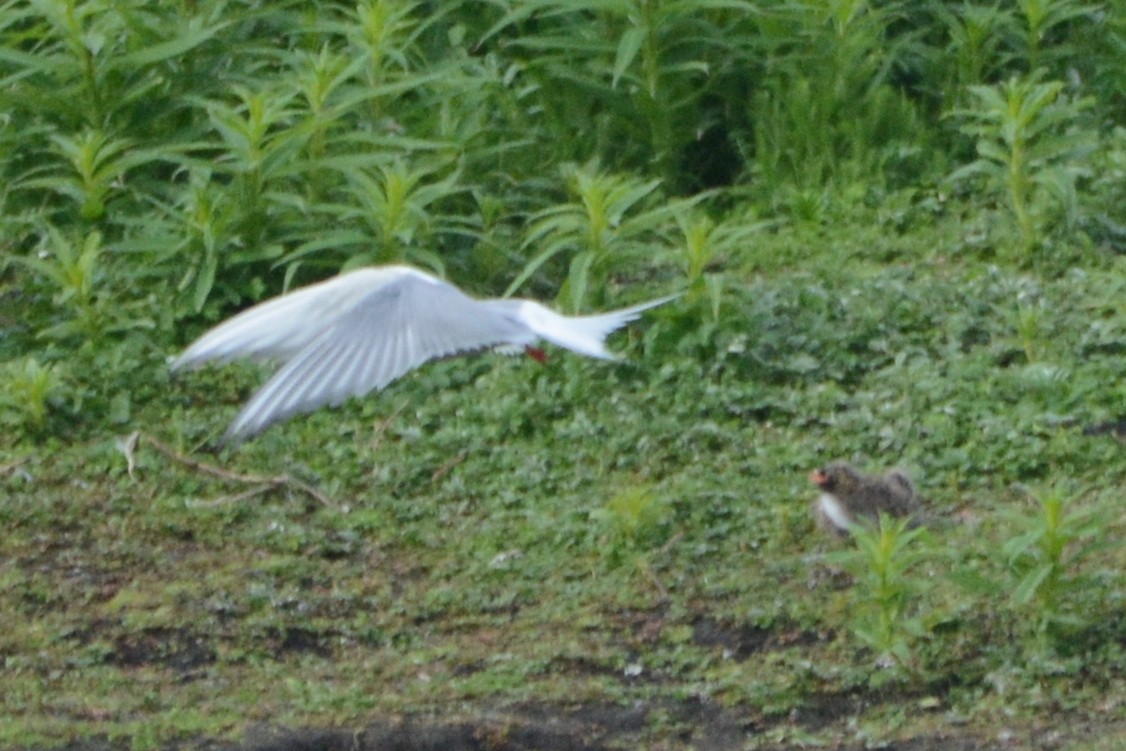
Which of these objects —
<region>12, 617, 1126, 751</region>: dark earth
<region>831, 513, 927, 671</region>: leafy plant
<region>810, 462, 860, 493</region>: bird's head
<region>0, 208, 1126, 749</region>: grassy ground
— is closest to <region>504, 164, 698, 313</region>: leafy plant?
<region>0, 208, 1126, 749</region>: grassy ground

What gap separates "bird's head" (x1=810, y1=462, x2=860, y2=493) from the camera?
564 cm

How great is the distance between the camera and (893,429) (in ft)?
20.7

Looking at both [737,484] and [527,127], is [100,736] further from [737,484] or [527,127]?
[527,127]

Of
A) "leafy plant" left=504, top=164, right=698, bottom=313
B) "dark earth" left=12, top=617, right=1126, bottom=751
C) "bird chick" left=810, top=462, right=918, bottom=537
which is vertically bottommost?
"dark earth" left=12, top=617, right=1126, bottom=751

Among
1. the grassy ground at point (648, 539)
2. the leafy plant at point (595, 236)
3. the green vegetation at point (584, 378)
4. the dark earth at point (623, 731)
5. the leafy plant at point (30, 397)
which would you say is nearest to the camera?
the dark earth at point (623, 731)

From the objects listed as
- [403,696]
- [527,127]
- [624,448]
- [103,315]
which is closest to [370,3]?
[527,127]

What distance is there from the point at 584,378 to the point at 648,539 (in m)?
0.99

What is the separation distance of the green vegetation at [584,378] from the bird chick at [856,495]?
14 cm

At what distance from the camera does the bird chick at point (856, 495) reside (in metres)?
5.58

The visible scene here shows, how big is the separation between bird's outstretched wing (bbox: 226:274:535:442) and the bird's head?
0.91 meters

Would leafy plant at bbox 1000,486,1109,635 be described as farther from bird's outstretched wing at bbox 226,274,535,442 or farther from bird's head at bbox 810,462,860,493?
bird's outstretched wing at bbox 226,274,535,442

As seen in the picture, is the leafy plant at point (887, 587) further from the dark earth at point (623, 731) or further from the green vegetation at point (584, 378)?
the dark earth at point (623, 731)

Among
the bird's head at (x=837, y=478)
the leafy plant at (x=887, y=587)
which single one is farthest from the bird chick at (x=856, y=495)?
the leafy plant at (x=887, y=587)

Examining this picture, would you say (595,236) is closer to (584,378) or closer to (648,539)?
(584,378)
